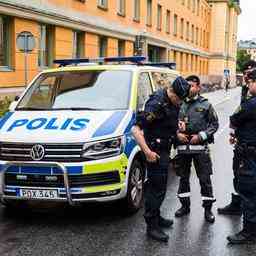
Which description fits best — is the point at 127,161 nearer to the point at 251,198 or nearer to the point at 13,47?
the point at 251,198

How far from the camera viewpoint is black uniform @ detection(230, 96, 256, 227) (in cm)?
557

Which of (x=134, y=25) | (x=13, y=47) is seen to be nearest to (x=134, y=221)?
(x=13, y=47)

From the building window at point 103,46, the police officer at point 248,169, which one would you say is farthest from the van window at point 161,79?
the building window at point 103,46

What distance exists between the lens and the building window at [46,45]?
64.7ft

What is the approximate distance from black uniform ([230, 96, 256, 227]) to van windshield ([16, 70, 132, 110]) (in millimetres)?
1734

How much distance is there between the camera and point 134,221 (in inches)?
249

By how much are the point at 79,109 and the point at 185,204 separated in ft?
5.98

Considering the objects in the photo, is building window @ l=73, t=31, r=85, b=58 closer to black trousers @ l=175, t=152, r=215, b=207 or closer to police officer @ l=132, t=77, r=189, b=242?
black trousers @ l=175, t=152, r=215, b=207

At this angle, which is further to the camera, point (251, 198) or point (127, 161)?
point (127, 161)

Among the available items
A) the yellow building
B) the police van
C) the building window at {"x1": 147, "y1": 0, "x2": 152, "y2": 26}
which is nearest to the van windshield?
the police van

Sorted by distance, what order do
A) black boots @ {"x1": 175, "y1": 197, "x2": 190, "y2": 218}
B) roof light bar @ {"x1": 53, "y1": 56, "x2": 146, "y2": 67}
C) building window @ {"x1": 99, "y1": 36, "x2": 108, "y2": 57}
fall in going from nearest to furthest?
black boots @ {"x1": 175, "y1": 197, "x2": 190, "y2": 218} → roof light bar @ {"x1": 53, "y1": 56, "x2": 146, "y2": 67} → building window @ {"x1": 99, "y1": 36, "x2": 108, "y2": 57}

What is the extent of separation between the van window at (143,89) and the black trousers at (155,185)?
1533 millimetres

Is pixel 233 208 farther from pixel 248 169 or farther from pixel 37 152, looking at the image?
pixel 37 152

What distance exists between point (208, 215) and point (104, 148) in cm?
157
